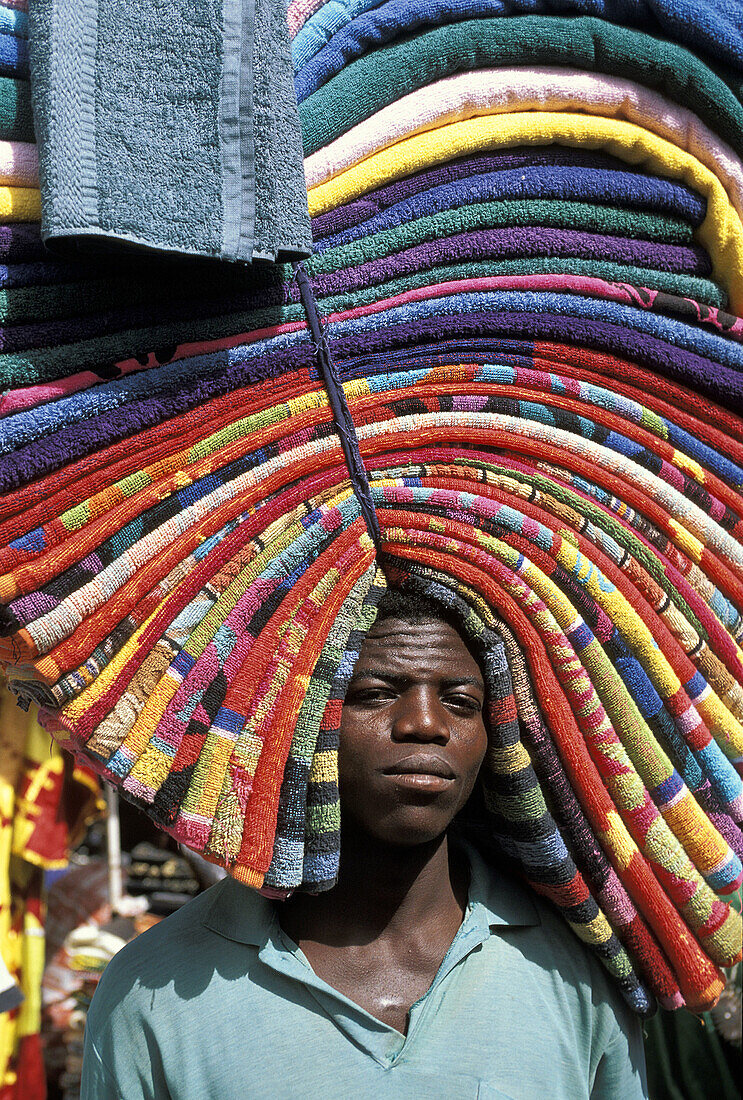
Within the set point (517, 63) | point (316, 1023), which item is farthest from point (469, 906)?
point (517, 63)

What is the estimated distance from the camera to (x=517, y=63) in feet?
3.39

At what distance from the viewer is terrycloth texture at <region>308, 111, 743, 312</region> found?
968 mm

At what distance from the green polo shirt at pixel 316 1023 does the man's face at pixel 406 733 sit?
0.60 ft

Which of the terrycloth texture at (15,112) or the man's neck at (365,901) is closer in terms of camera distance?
the terrycloth texture at (15,112)

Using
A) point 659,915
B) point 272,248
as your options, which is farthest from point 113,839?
point 272,248

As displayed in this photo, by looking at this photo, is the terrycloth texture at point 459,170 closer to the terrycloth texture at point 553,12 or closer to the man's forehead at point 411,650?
the terrycloth texture at point 553,12

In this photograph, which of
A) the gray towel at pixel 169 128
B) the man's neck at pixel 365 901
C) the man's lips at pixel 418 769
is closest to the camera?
the gray towel at pixel 169 128

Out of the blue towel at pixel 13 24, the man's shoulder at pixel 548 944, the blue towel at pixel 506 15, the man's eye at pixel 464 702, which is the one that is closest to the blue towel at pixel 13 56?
the blue towel at pixel 13 24

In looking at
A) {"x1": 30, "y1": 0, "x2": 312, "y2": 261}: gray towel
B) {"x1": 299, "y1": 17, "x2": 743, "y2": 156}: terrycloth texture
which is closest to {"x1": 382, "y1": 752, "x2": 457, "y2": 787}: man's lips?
{"x1": 30, "y1": 0, "x2": 312, "y2": 261}: gray towel

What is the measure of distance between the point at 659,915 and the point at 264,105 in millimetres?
877

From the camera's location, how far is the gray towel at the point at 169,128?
0.80 m

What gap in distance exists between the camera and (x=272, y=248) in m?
0.87

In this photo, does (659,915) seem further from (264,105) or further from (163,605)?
(264,105)

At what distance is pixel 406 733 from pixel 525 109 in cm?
65
